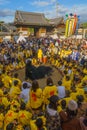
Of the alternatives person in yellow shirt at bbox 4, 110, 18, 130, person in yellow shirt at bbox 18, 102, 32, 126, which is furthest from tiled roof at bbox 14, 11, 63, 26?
person in yellow shirt at bbox 18, 102, 32, 126

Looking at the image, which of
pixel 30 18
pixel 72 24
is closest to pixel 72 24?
pixel 72 24

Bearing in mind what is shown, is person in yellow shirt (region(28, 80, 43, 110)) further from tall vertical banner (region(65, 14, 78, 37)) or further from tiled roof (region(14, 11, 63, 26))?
tiled roof (region(14, 11, 63, 26))

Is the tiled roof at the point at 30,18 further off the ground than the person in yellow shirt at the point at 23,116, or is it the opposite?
the tiled roof at the point at 30,18

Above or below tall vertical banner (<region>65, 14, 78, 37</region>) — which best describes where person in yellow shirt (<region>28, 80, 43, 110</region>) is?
below

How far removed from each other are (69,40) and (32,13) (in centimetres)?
1829

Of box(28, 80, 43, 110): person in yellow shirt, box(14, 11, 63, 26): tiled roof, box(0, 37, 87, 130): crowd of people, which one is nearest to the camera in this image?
box(0, 37, 87, 130): crowd of people

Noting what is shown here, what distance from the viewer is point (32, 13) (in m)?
43.2

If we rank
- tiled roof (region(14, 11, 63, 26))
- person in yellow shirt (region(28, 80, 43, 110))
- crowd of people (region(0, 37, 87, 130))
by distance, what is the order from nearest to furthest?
crowd of people (region(0, 37, 87, 130)) → person in yellow shirt (region(28, 80, 43, 110)) → tiled roof (region(14, 11, 63, 26))

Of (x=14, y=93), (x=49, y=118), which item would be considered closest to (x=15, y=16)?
(x=14, y=93)

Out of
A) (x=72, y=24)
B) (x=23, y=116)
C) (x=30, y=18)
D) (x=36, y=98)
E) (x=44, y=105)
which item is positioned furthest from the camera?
(x=30, y=18)

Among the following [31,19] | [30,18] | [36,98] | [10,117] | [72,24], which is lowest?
[10,117]

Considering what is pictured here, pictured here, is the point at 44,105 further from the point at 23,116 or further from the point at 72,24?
the point at 72,24

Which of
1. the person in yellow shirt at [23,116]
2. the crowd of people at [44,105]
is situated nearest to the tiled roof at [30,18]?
the crowd of people at [44,105]

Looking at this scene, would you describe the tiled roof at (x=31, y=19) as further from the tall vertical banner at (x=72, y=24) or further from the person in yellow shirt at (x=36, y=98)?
the person in yellow shirt at (x=36, y=98)
